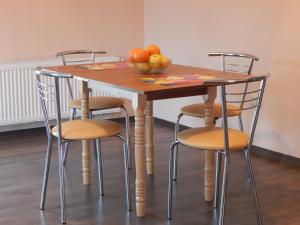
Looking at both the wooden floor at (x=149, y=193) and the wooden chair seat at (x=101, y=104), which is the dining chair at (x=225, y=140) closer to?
the wooden floor at (x=149, y=193)

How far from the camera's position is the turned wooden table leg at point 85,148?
3426 mm

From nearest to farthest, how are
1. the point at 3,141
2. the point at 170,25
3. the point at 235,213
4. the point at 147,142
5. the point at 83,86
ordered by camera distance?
the point at 235,213
the point at 83,86
the point at 147,142
the point at 3,141
the point at 170,25

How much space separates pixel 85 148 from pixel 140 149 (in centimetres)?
69

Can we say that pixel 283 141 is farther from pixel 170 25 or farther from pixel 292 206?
pixel 170 25

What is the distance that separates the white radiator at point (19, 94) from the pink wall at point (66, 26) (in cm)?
20

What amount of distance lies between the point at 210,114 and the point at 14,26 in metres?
2.39

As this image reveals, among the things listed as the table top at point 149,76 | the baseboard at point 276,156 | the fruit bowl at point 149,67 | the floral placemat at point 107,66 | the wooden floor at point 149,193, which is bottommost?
the wooden floor at point 149,193

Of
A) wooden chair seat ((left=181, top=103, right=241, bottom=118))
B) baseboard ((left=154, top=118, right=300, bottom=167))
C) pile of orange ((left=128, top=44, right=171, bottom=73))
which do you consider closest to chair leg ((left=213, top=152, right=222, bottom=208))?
wooden chair seat ((left=181, top=103, right=241, bottom=118))

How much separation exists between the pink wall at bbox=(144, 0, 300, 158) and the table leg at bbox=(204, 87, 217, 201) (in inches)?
38.8

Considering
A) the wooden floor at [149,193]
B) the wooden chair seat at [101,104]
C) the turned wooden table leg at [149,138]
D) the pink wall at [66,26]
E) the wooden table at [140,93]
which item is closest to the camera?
the wooden table at [140,93]

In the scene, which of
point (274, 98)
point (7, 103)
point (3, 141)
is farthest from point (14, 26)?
point (274, 98)

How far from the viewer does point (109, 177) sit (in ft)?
12.1

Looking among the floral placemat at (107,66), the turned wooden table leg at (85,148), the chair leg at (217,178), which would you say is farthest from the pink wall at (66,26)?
the chair leg at (217,178)

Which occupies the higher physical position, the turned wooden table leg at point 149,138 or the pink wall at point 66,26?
the pink wall at point 66,26
